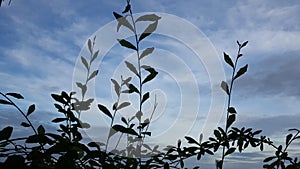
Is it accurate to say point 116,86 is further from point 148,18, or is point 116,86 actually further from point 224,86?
point 224,86

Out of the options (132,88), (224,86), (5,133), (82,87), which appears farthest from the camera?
(82,87)

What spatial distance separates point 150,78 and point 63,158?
31.1 inches

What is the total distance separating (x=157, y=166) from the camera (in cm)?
172

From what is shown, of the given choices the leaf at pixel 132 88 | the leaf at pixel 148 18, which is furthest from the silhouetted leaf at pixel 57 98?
the leaf at pixel 148 18

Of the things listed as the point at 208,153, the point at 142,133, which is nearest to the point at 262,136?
the point at 208,153

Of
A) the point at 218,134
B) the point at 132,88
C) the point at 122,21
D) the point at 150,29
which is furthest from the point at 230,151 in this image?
the point at 122,21

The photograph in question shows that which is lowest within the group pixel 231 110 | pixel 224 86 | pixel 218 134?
pixel 218 134

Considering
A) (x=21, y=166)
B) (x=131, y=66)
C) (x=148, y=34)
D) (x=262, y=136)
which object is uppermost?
(x=148, y=34)

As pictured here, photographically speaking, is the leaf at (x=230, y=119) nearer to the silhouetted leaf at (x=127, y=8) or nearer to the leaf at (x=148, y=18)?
the leaf at (x=148, y=18)

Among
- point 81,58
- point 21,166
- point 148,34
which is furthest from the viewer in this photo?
point 81,58

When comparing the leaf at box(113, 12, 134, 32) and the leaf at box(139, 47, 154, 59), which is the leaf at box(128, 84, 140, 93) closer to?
the leaf at box(139, 47, 154, 59)

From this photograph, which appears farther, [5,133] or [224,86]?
[224,86]

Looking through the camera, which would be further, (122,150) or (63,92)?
(122,150)

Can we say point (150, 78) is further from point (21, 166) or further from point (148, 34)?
point (21, 166)
